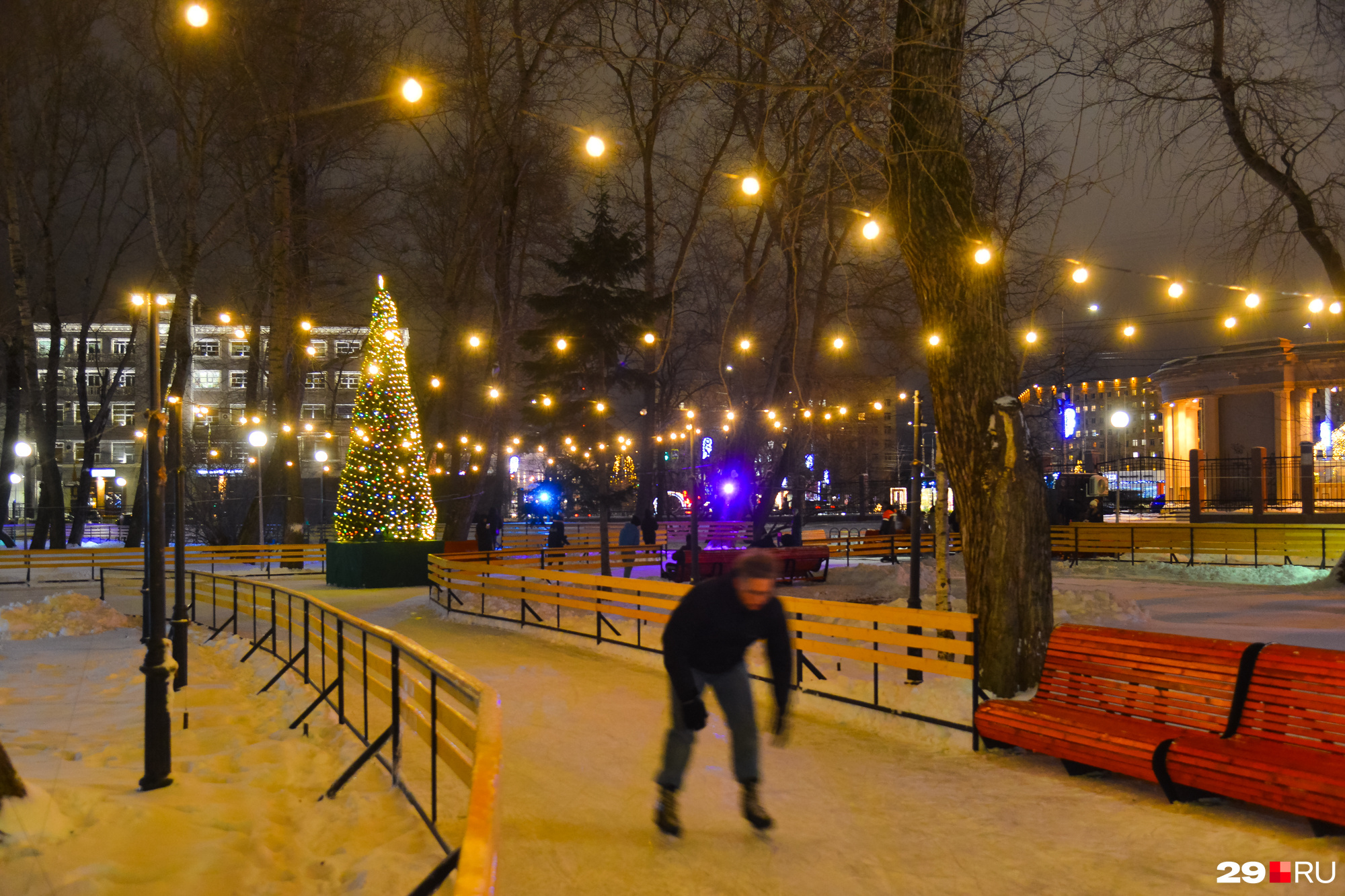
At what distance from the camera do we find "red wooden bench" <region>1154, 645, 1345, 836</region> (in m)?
5.23

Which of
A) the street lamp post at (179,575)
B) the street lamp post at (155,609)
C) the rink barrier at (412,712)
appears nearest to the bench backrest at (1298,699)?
the rink barrier at (412,712)

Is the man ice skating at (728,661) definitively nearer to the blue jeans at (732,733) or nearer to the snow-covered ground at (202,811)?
the blue jeans at (732,733)

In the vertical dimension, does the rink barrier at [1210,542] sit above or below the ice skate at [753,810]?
above

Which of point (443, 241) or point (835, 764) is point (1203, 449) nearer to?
point (443, 241)

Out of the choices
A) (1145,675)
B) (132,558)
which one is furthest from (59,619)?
(1145,675)

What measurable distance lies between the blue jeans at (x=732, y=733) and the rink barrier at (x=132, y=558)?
24.4 m

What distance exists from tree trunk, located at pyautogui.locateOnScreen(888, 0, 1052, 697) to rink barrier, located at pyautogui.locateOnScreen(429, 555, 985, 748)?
57 centimetres

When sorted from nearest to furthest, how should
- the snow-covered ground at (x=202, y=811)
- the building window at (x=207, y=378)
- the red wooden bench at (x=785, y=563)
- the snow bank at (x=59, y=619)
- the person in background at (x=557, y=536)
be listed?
the snow-covered ground at (x=202, y=811) < the snow bank at (x=59, y=619) < the red wooden bench at (x=785, y=563) < the person in background at (x=557, y=536) < the building window at (x=207, y=378)

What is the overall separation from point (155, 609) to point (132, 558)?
25.3m

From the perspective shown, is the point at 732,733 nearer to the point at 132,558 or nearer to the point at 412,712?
the point at 412,712

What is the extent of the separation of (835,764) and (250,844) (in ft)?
12.9

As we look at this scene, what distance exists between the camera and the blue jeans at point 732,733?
5699 millimetres

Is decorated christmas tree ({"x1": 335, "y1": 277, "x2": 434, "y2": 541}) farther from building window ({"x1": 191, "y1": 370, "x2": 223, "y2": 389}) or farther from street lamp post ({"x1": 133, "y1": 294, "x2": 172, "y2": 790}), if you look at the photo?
building window ({"x1": 191, "y1": 370, "x2": 223, "y2": 389})

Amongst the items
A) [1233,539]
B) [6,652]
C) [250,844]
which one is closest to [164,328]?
[6,652]
